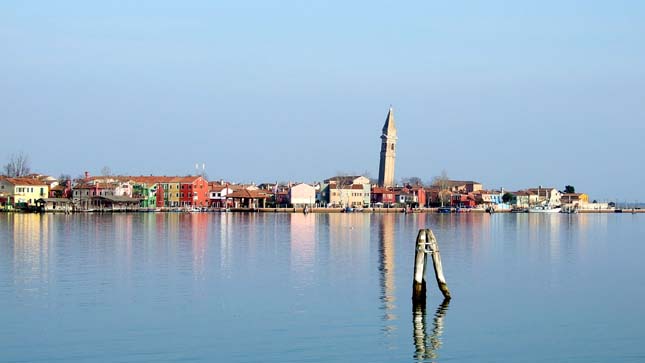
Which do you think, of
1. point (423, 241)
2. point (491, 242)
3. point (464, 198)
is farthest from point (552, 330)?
point (464, 198)

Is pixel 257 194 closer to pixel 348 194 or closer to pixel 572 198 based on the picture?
pixel 348 194

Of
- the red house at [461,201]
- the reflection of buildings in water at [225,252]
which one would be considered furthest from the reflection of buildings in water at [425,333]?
the red house at [461,201]

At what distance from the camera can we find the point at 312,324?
62.3 ft

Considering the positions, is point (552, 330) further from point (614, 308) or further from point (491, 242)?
point (491, 242)

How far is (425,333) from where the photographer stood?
59.7 feet

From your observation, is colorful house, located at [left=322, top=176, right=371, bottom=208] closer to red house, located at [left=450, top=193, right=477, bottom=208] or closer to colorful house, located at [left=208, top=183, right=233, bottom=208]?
colorful house, located at [left=208, top=183, right=233, bottom=208]

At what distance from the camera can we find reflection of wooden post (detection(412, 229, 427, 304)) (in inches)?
826

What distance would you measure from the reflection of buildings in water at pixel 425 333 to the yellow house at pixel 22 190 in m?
78.7

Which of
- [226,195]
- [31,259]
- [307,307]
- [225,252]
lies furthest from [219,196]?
[307,307]

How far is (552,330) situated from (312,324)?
4.89 meters

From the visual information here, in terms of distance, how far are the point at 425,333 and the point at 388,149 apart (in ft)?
405

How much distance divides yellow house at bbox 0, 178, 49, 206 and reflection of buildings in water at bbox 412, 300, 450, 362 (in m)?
78.7

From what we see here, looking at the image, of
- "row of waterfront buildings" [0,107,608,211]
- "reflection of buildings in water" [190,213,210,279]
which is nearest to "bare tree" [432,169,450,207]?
"row of waterfront buildings" [0,107,608,211]

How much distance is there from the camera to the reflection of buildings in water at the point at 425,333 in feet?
53.9
